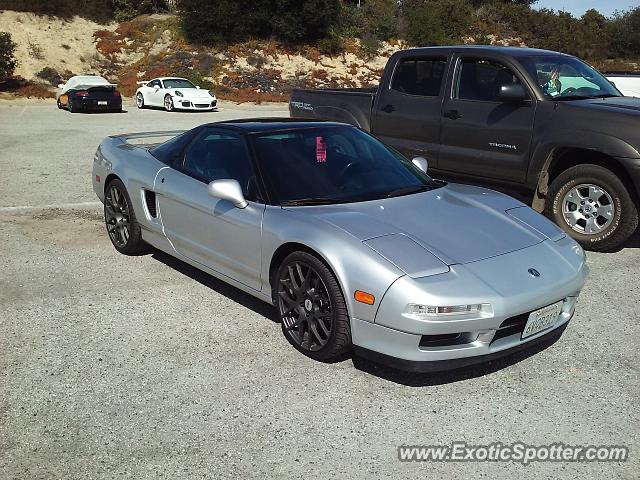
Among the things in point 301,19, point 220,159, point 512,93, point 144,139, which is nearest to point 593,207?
point 512,93

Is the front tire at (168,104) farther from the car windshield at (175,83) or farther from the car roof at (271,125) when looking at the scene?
the car roof at (271,125)

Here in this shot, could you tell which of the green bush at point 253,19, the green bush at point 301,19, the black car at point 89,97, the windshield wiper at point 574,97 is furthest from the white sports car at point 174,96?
the windshield wiper at point 574,97

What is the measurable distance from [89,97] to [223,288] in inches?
830

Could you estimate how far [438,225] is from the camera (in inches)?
156

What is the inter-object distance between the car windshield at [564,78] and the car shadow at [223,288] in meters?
3.86

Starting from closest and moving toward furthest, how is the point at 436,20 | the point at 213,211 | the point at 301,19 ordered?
the point at 213,211 → the point at 301,19 → the point at 436,20

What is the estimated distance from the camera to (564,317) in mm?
3838

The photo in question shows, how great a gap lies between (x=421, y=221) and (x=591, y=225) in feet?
10.1

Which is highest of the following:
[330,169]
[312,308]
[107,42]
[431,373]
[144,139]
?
[330,169]

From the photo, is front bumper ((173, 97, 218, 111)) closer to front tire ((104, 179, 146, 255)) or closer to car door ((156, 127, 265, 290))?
front tire ((104, 179, 146, 255))

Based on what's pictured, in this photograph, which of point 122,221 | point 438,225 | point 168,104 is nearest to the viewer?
point 438,225

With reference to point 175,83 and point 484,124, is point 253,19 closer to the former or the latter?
point 175,83

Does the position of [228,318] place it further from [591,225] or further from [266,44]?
[266,44]

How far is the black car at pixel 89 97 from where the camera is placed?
23.9 meters
